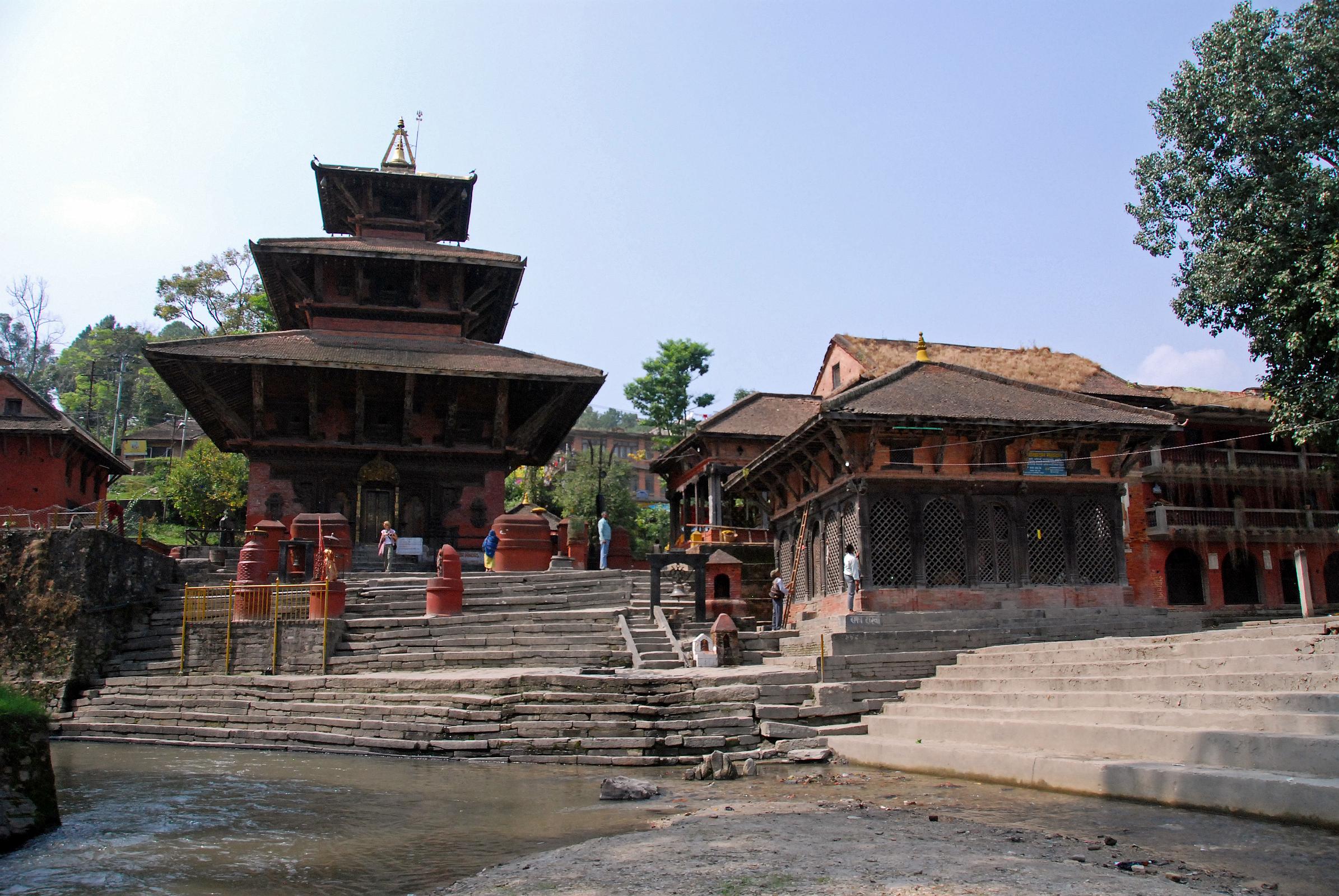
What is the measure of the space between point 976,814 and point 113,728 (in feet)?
42.3

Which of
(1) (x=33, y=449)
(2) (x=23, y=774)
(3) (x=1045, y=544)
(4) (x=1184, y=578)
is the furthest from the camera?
(4) (x=1184, y=578)

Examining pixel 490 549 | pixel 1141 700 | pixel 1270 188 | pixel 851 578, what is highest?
pixel 1270 188

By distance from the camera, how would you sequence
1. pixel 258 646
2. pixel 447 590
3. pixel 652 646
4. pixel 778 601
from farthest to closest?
pixel 778 601
pixel 447 590
pixel 258 646
pixel 652 646

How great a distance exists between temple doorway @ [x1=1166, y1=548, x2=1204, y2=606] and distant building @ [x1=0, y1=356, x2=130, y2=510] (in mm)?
34355

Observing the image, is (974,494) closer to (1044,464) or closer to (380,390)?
(1044,464)

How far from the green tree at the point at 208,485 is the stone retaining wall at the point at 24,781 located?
33.5m

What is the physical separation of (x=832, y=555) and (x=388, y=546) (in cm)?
982

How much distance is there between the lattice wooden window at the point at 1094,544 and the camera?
760 inches

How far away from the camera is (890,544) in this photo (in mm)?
18609

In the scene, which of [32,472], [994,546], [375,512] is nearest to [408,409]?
[375,512]

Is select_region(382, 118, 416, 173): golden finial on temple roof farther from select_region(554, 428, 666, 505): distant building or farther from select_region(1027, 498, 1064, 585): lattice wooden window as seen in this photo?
select_region(554, 428, 666, 505): distant building

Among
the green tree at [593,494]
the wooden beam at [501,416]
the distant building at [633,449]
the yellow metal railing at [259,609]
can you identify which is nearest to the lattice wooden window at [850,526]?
the yellow metal railing at [259,609]

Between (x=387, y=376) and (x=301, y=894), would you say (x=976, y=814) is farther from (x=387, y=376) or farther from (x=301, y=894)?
(x=387, y=376)

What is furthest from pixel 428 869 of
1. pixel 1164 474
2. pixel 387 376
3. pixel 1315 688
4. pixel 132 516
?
pixel 132 516
